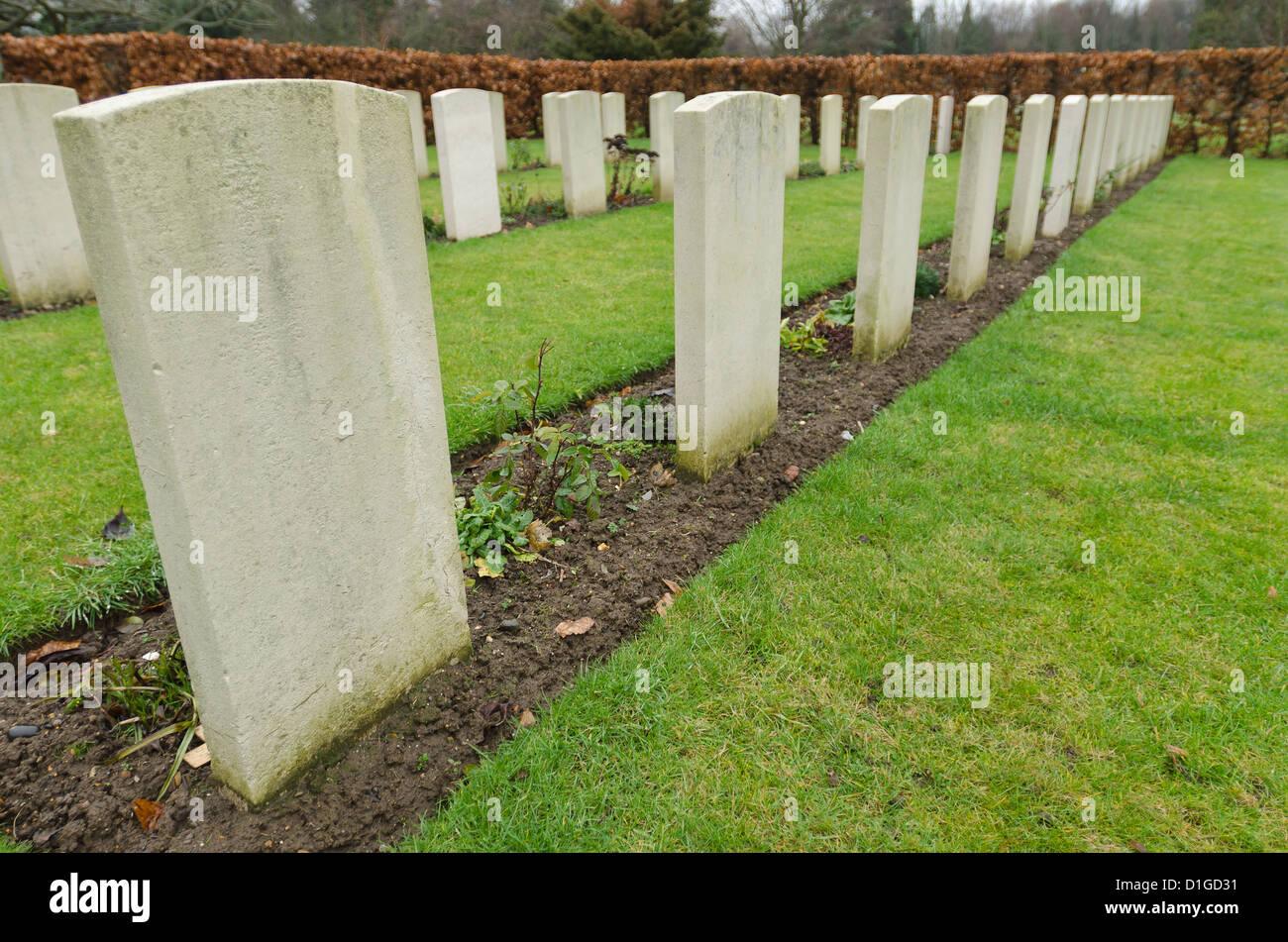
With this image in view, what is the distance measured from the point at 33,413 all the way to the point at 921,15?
1743 inches

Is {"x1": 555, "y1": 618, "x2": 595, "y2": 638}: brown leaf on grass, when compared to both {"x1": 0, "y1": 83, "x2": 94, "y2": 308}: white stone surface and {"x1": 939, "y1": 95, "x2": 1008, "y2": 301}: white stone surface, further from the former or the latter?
{"x1": 0, "y1": 83, "x2": 94, "y2": 308}: white stone surface

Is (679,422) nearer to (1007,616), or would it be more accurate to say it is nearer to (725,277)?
(725,277)

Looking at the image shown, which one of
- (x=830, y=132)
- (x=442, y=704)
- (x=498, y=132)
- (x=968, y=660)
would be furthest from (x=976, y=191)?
(x=498, y=132)

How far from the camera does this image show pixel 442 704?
252cm

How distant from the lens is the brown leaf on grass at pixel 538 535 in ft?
11.0

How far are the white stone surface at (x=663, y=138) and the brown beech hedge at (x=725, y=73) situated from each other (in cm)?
883

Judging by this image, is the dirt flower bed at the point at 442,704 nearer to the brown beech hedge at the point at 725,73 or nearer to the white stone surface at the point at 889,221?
the white stone surface at the point at 889,221

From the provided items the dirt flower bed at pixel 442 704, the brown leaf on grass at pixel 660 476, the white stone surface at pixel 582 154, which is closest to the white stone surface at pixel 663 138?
the white stone surface at pixel 582 154

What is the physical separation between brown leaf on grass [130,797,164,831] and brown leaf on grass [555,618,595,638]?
4.32 ft

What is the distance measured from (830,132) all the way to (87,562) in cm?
1568

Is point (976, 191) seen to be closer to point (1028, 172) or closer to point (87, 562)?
point (1028, 172)

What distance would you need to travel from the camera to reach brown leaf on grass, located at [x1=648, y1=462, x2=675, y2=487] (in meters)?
3.89
